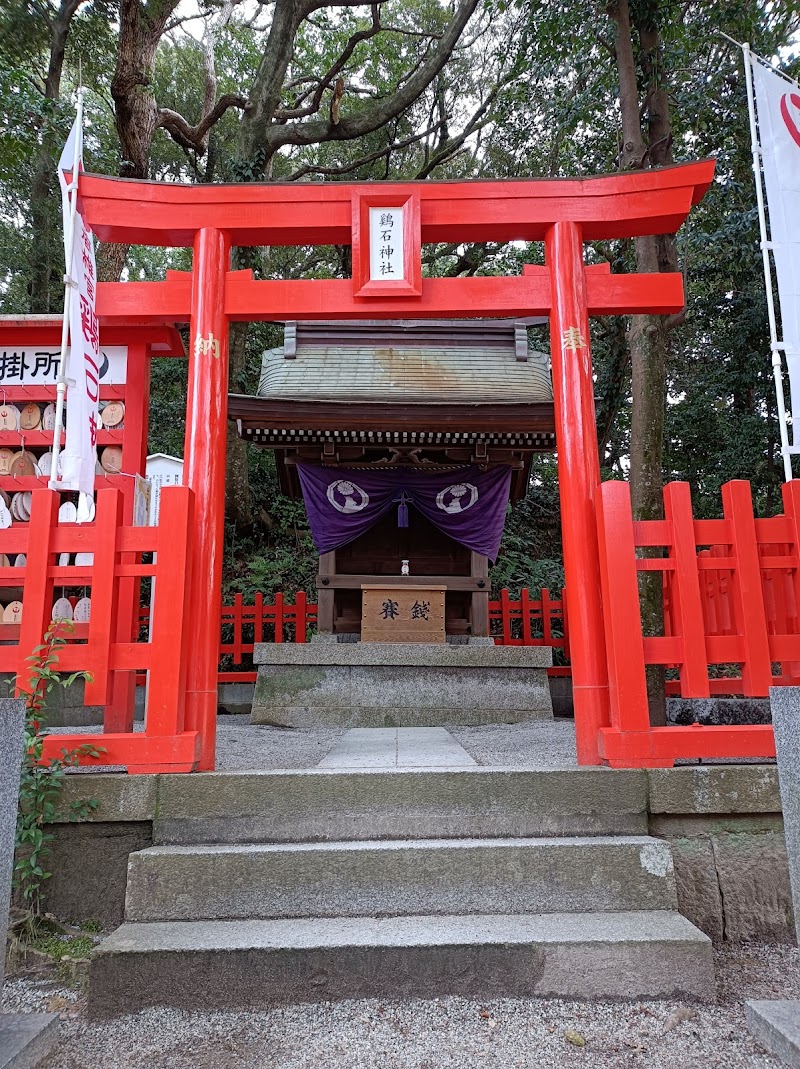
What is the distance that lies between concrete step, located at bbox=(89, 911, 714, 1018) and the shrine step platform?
4.79 meters

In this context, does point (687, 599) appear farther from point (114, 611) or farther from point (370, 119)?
point (370, 119)

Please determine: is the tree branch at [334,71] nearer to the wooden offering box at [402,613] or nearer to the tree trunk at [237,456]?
the tree trunk at [237,456]

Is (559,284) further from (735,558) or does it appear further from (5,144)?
(5,144)

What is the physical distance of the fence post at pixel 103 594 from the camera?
2.98 metres

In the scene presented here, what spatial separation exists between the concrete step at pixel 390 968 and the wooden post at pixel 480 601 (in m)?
6.34

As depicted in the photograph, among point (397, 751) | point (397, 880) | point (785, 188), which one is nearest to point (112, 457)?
point (397, 751)

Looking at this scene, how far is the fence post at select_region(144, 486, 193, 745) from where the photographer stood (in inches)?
117

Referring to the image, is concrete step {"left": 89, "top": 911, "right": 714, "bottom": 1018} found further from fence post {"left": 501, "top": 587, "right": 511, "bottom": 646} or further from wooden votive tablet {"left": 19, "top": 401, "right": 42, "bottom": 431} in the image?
fence post {"left": 501, "top": 587, "right": 511, "bottom": 646}

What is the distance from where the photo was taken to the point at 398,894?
A: 2.49m

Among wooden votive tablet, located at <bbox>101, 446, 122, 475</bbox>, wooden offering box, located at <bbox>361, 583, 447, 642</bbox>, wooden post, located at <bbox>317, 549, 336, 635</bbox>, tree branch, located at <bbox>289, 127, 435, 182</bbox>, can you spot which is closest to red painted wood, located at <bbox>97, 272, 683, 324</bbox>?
wooden votive tablet, located at <bbox>101, 446, 122, 475</bbox>

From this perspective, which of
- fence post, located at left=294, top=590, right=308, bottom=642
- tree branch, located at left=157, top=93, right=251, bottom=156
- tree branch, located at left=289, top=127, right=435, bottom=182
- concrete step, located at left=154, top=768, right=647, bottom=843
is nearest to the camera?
concrete step, located at left=154, top=768, right=647, bottom=843

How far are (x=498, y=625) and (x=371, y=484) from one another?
421 centimetres

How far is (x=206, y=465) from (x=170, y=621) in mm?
920

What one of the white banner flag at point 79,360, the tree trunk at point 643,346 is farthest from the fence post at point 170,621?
the tree trunk at point 643,346
